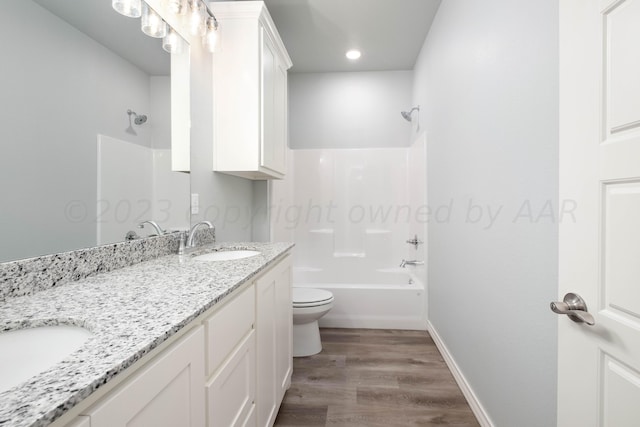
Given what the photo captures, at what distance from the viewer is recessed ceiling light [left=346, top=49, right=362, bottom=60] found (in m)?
3.12

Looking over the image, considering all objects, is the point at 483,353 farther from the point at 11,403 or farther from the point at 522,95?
the point at 11,403

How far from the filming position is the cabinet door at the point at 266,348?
1263mm

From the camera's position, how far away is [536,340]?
112cm

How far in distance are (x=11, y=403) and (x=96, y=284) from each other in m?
0.66

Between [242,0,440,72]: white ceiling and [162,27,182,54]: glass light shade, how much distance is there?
108cm

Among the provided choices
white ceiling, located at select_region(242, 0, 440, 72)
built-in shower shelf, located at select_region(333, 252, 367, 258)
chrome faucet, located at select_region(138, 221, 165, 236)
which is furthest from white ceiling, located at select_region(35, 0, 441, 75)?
built-in shower shelf, located at select_region(333, 252, 367, 258)

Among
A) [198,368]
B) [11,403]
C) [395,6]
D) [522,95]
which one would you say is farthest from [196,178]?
[395,6]

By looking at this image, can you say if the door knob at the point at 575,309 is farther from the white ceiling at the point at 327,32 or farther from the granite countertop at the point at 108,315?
the white ceiling at the point at 327,32

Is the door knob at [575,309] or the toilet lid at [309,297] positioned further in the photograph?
the toilet lid at [309,297]

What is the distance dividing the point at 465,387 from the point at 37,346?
2.05 metres

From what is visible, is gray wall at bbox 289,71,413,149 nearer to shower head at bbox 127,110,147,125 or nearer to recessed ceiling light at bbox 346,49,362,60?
recessed ceiling light at bbox 346,49,362,60

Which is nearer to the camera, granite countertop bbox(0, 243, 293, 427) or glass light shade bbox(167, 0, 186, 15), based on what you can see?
granite countertop bbox(0, 243, 293, 427)

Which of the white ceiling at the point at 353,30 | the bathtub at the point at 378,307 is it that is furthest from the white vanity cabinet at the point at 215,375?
the white ceiling at the point at 353,30

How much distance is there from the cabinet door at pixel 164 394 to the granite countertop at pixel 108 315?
0.05 m
